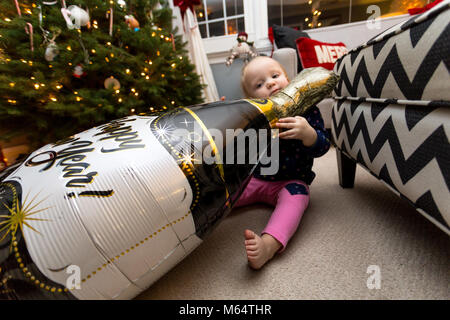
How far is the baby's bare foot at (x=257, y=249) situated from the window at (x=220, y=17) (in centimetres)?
190

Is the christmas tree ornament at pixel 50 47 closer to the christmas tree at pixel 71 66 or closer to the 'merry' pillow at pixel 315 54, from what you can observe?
the christmas tree at pixel 71 66

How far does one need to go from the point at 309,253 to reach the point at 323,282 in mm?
71

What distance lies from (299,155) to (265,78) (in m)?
0.27

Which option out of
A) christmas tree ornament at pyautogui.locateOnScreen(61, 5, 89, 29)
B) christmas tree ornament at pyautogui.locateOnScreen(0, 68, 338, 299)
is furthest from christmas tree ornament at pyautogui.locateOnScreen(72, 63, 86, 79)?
christmas tree ornament at pyautogui.locateOnScreen(0, 68, 338, 299)

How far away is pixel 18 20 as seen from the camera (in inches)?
27.0

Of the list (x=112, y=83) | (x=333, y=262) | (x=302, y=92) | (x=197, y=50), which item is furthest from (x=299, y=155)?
(x=197, y=50)

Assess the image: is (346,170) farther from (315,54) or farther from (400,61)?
(315,54)

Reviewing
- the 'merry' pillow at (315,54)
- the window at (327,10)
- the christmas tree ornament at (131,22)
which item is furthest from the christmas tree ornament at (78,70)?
the window at (327,10)

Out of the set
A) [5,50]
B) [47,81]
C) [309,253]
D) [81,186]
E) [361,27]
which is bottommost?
[309,253]

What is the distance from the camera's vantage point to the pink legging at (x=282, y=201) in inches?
17.9

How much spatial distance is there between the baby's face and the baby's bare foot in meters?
0.43
